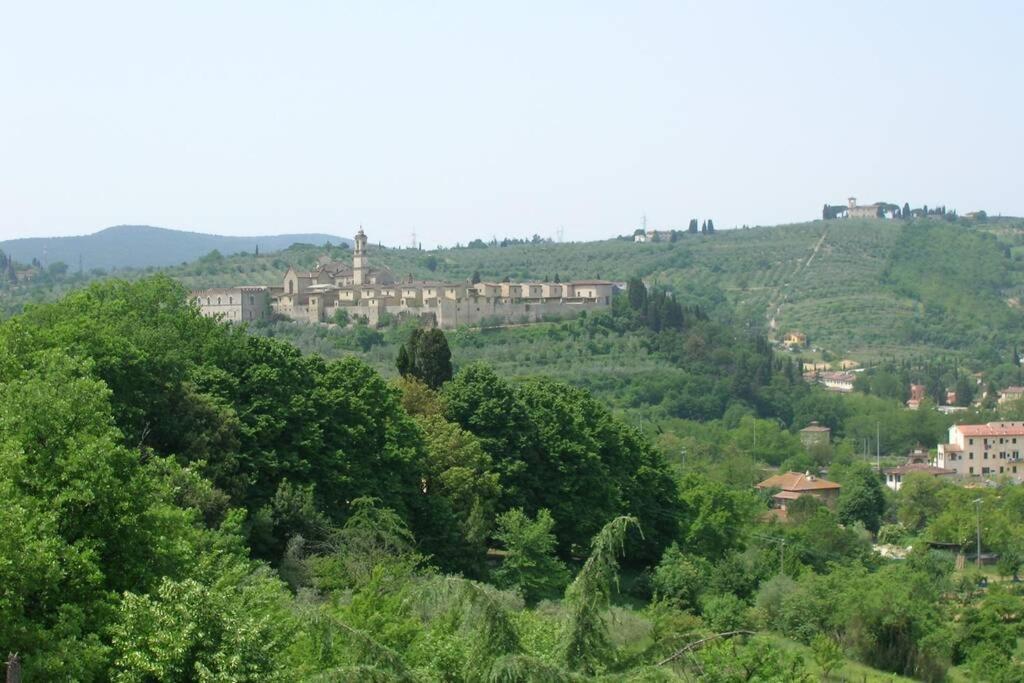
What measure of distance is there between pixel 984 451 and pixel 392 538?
7366cm

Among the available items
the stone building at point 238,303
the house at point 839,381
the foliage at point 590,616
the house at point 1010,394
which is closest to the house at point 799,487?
the stone building at point 238,303

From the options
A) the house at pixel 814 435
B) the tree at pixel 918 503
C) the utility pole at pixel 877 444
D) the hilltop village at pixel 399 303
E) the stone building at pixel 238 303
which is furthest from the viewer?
the hilltop village at pixel 399 303

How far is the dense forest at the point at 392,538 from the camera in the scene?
16250mm

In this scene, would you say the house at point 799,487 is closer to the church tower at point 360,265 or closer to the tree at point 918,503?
the tree at point 918,503

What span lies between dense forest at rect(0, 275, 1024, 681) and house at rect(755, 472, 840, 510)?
4507 mm

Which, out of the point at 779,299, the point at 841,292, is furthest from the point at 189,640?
the point at 779,299

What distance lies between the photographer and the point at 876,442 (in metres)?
105

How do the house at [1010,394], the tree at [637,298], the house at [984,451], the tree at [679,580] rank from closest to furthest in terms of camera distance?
1. the tree at [679,580]
2. the house at [984,451]
3. the tree at [637,298]
4. the house at [1010,394]

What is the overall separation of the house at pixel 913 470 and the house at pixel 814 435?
5051 millimetres

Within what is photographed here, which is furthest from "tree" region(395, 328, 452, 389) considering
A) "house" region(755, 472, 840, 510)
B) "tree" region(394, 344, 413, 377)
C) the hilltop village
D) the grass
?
the hilltop village

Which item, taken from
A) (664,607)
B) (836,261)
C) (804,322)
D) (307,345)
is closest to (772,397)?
(307,345)

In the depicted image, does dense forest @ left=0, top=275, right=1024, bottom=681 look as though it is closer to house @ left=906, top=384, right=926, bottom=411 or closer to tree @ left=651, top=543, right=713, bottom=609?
tree @ left=651, top=543, right=713, bottom=609

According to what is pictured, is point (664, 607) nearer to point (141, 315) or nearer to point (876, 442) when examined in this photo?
point (141, 315)

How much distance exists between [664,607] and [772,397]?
254ft
